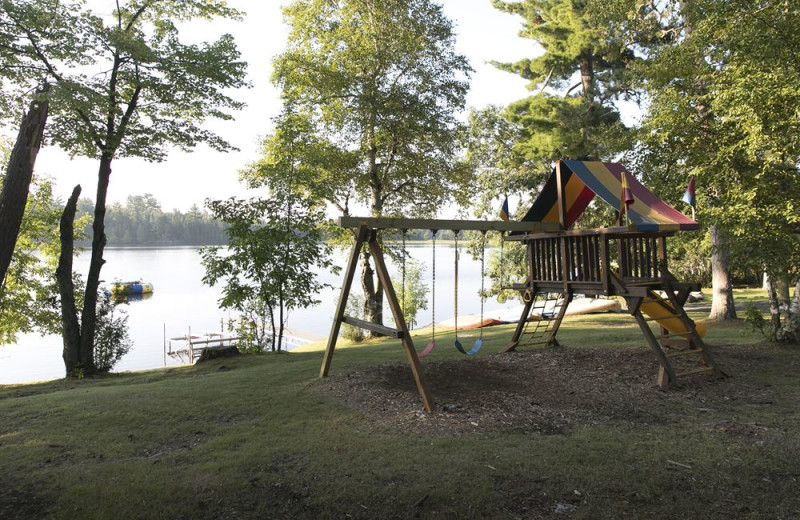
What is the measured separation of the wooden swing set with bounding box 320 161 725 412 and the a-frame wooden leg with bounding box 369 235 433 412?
0.04ft

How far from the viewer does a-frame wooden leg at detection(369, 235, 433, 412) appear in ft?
17.8

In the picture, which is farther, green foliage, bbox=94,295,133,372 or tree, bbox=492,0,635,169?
tree, bbox=492,0,635,169

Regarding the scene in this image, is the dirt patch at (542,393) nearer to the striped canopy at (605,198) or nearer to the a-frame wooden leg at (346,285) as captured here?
the a-frame wooden leg at (346,285)

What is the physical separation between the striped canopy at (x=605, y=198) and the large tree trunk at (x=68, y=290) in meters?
9.28

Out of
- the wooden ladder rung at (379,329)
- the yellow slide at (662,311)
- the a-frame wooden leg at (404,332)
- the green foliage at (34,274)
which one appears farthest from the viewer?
the green foliage at (34,274)

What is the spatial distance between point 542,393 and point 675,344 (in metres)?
2.77

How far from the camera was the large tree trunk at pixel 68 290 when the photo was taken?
35.1ft

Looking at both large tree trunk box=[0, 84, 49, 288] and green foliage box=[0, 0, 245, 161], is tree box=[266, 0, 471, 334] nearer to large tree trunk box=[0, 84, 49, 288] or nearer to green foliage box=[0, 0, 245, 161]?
green foliage box=[0, 0, 245, 161]

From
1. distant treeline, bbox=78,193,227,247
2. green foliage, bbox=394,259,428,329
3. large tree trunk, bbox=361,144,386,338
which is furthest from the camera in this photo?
distant treeline, bbox=78,193,227,247

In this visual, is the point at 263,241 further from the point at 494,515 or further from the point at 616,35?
the point at 616,35

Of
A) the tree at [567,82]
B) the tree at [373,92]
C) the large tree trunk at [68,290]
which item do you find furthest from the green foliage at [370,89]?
the large tree trunk at [68,290]

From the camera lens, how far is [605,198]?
7.02 metres

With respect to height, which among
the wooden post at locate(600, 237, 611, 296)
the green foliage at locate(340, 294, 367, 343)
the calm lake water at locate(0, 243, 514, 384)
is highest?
the wooden post at locate(600, 237, 611, 296)

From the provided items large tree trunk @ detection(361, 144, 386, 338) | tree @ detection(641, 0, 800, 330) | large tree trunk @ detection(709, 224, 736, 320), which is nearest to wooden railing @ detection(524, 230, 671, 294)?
tree @ detection(641, 0, 800, 330)
